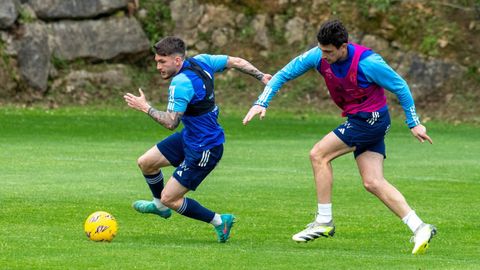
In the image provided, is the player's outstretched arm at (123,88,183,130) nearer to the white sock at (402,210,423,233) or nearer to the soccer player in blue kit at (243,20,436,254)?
the soccer player in blue kit at (243,20,436,254)

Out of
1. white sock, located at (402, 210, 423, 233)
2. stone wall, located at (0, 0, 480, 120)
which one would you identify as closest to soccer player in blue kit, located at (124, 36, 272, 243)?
white sock, located at (402, 210, 423, 233)

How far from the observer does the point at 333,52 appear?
463 inches

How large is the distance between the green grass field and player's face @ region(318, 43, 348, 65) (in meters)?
1.74

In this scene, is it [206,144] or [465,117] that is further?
[465,117]

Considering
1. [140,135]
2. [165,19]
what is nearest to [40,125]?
[140,135]

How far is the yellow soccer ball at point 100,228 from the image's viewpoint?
1198 centimetres

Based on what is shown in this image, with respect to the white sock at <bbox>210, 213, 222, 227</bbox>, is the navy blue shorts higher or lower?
higher

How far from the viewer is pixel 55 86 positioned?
35469 millimetres

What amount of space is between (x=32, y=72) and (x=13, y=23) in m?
1.39

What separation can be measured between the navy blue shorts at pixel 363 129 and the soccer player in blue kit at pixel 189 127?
126 centimetres

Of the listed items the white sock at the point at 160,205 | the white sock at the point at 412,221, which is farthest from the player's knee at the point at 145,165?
the white sock at the point at 412,221

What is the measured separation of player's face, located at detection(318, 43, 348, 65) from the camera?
11727 millimetres

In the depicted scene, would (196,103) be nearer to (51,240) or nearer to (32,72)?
(51,240)

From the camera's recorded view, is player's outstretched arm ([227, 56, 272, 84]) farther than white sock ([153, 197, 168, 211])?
No
